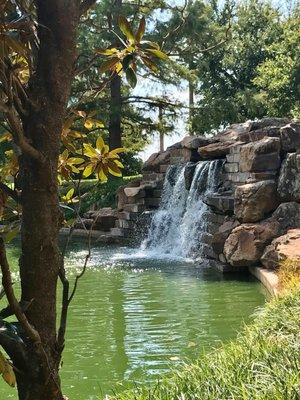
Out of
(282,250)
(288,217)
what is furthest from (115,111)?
(282,250)

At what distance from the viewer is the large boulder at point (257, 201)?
1012cm

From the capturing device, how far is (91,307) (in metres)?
7.62

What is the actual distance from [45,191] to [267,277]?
703 cm

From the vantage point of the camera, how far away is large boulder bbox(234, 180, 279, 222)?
399 inches

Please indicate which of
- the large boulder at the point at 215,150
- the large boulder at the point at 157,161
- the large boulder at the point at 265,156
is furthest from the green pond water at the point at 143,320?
the large boulder at the point at 157,161

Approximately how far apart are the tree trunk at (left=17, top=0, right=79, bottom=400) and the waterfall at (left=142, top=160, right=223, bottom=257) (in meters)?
10.5

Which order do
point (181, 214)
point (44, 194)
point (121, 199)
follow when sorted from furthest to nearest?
point (121, 199) → point (181, 214) → point (44, 194)

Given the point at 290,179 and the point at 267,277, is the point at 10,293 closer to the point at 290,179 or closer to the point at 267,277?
the point at 267,277

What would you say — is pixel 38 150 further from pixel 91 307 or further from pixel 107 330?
pixel 91 307

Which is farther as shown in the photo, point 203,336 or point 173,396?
point 203,336

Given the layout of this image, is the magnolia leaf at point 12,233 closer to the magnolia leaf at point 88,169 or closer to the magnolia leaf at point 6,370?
the magnolia leaf at point 88,169

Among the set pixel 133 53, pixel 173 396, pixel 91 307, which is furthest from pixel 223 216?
pixel 133 53

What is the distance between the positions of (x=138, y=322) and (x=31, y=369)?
4.98 m

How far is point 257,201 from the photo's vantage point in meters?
10.1
